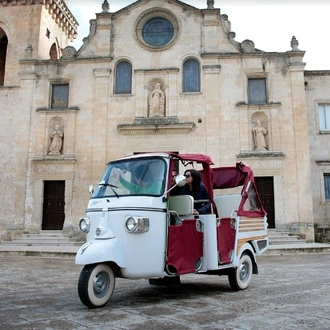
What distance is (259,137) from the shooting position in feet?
66.8

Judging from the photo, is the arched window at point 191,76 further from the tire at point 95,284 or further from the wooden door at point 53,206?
the tire at point 95,284

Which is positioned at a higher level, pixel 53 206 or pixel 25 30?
pixel 25 30

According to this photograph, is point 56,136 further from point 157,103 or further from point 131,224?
point 131,224

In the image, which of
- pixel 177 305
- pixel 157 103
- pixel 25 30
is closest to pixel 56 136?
pixel 157 103

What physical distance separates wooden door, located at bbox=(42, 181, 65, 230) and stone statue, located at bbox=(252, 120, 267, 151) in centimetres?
1055

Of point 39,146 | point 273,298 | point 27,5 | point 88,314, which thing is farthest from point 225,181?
point 27,5

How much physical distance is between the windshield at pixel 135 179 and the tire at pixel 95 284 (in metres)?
1.18

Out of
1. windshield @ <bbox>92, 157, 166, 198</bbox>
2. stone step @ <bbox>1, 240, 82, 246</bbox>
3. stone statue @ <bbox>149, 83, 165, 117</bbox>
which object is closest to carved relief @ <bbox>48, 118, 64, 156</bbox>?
stone step @ <bbox>1, 240, 82, 246</bbox>

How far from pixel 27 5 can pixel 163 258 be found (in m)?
22.8

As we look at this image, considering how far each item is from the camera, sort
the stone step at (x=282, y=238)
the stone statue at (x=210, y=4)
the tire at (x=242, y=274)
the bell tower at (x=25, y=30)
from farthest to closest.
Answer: the bell tower at (x=25, y=30)
the stone statue at (x=210, y=4)
the stone step at (x=282, y=238)
the tire at (x=242, y=274)

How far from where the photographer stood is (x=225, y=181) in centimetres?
822

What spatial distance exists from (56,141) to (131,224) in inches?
654

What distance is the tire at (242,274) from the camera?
705 cm

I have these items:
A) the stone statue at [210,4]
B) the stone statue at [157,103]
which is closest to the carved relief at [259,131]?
the stone statue at [157,103]
